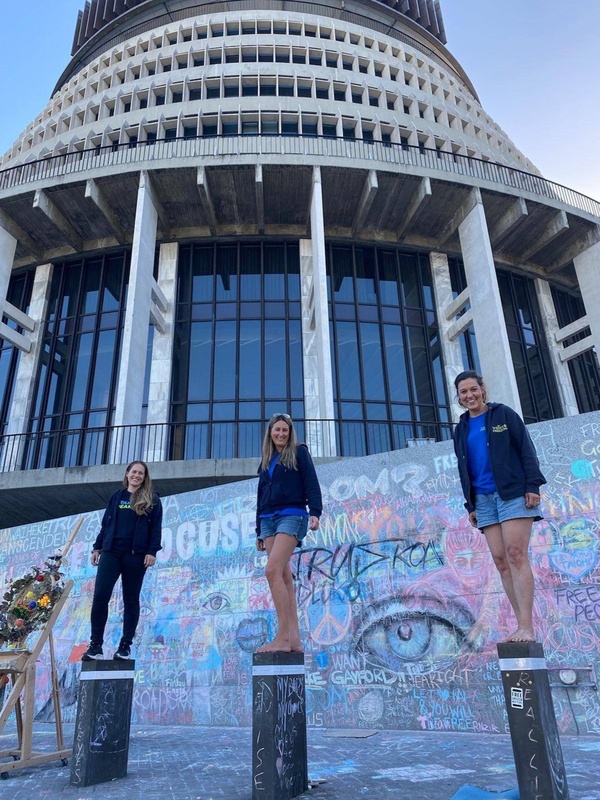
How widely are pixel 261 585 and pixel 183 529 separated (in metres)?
1.67

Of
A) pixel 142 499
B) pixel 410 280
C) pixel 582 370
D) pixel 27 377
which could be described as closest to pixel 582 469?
pixel 142 499

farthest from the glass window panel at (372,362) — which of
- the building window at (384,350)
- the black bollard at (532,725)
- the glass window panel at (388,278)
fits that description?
the black bollard at (532,725)

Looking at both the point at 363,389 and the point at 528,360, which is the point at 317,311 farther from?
the point at 528,360

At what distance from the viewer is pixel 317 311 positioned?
1652 centimetres

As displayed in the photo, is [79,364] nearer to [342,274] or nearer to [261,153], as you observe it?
[261,153]

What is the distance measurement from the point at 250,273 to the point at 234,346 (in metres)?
3.16

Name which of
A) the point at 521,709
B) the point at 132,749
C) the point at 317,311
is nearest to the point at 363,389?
the point at 317,311

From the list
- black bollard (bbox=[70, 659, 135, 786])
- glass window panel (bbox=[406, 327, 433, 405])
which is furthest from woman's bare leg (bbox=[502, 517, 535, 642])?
glass window panel (bbox=[406, 327, 433, 405])

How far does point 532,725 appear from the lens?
2.77 metres

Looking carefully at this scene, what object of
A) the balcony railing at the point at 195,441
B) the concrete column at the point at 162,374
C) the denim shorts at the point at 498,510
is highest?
the concrete column at the point at 162,374

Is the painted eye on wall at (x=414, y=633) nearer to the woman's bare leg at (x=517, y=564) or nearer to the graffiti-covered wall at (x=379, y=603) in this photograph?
the graffiti-covered wall at (x=379, y=603)

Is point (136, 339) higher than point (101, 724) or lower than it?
higher

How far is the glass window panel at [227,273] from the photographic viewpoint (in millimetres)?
19688

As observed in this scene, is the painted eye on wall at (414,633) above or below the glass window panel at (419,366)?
below
